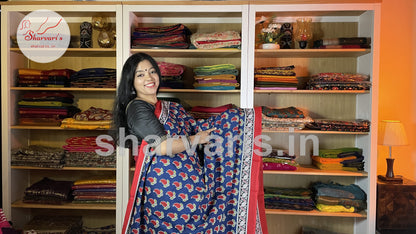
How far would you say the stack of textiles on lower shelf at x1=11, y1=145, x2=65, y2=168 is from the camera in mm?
3023

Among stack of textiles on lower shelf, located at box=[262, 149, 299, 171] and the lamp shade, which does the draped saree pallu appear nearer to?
stack of textiles on lower shelf, located at box=[262, 149, 299, 171]

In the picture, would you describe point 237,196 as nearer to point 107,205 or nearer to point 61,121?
point 107,205

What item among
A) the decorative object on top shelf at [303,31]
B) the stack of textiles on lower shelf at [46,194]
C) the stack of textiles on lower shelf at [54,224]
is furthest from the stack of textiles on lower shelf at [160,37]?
the stack of textiles on lower shelf at [54,224]

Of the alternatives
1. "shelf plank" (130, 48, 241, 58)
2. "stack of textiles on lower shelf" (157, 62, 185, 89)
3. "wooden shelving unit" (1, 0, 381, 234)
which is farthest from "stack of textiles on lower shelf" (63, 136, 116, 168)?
"shelf plank" (130, 48, 241, 58)

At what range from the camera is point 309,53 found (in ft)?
9.97

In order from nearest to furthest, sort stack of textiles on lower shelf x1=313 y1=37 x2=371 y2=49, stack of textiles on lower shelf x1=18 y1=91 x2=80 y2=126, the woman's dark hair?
1. the woman's dark hair
2. stack of textiles on lower shelf x1=313 y1=37 x2=371 y2=49
3. stack of textiles on lower shelf x1=18 y1=91 x2=80 y2=126

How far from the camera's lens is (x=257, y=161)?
189 centimetres

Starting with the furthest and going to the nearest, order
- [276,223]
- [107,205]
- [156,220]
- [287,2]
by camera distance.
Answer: [276,223], [107,205], [287,2], [156,220]

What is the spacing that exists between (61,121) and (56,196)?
0.63 m

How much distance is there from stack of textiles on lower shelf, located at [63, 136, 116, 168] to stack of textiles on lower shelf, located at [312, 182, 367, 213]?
1.72 m

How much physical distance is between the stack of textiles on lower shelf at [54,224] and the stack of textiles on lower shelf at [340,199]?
2058mm

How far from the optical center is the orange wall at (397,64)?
130 inches

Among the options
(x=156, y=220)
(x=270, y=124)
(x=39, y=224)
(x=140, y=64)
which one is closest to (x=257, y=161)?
(x=156, y=220)

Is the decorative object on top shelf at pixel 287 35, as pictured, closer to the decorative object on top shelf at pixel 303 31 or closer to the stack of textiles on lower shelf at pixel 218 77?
the decorative object on top shelf at pixel 303 31
